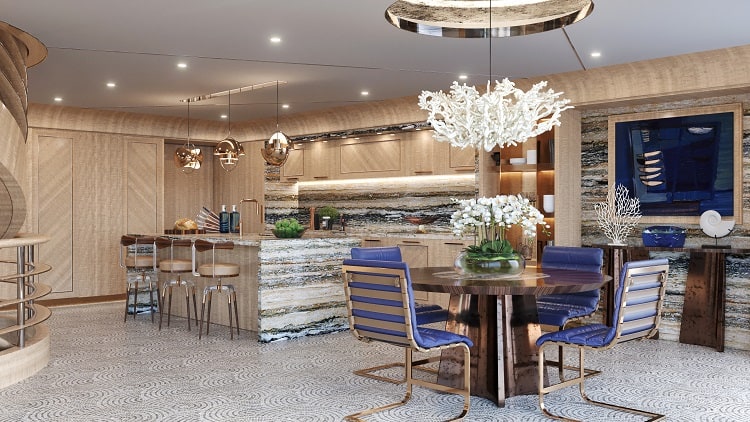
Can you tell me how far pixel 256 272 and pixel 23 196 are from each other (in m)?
2.26

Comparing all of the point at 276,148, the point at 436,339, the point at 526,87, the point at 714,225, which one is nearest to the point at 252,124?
the point at 276,148

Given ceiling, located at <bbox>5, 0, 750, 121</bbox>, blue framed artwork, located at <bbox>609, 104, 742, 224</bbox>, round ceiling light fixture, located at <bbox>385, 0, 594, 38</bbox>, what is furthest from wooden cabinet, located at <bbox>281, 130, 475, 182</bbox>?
round ceiling light fixture, located at <bbox>385, 0, 594, 38</bbox>

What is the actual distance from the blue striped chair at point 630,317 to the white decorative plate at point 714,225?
2989 millimetres

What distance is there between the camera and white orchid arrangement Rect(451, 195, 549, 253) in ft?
15.5

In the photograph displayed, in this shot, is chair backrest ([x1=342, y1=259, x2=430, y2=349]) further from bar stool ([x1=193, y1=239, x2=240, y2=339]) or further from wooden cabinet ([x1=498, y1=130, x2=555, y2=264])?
wooden cabinet ([x1=498, y1=130, x2=555, y2=264])

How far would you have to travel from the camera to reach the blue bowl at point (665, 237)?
23.1 feet

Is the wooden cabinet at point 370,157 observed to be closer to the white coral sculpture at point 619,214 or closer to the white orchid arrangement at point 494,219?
the white coral sculpture at point 619,214

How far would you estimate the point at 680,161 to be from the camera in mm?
7363

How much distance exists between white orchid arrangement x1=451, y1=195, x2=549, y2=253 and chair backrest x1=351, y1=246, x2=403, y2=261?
0.78 m

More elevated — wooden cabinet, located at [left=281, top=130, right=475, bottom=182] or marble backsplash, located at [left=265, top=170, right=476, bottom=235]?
wooden cabinet, located at [left=281, top=130, right=475, bottom=182]

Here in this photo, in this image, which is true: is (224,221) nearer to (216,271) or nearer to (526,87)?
(216,271)

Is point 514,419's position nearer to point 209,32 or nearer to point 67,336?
point 209,32

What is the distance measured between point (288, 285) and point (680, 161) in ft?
13.5

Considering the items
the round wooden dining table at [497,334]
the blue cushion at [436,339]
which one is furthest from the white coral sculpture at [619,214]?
the blue cushion at [436,339]
